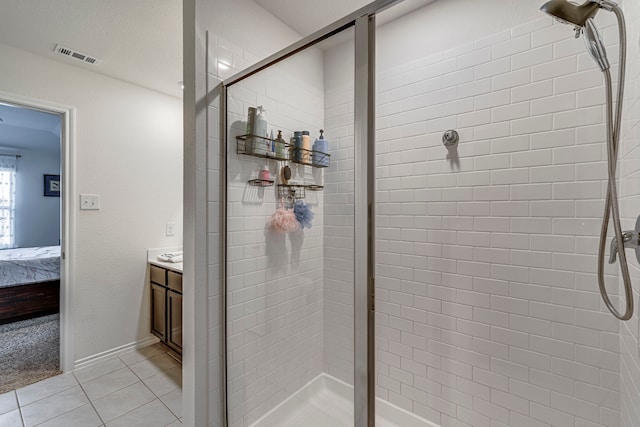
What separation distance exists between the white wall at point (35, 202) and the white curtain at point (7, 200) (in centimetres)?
6

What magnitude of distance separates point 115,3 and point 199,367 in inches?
82.5

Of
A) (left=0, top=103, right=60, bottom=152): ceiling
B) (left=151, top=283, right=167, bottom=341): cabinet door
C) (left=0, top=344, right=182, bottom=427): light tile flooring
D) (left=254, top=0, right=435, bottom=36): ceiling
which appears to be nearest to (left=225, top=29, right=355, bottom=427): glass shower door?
(left=254, top=0, right=435, bottom=36): ceiling

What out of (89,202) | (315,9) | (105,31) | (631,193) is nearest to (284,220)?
(315,9)

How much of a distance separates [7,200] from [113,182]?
3933 millimetres

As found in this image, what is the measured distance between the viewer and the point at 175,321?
246 cm

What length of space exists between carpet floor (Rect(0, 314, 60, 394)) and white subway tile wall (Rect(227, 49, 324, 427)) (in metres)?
1.83

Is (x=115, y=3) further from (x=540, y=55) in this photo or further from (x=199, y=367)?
(x=540, y=55)

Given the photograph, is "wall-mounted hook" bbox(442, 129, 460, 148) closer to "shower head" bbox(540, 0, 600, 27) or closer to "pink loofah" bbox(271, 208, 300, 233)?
"shower head" bbox(540, 0, 600, 27)

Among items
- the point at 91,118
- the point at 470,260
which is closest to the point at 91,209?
the point at 91,118

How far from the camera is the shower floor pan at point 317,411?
1.46 metres

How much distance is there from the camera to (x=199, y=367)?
58.3 inches

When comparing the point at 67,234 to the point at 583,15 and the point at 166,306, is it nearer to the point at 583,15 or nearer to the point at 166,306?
the point at 166,306

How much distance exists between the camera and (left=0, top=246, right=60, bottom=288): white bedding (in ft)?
10.4

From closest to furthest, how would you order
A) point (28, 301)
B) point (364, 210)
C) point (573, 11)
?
point (573, 11) < point (364, 210) < point (28, 301)
